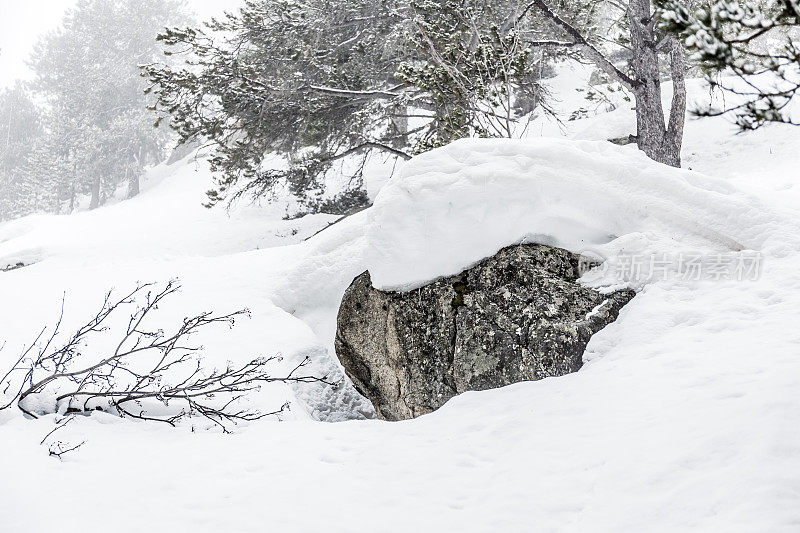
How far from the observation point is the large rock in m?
4.00

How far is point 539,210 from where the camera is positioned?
464cm

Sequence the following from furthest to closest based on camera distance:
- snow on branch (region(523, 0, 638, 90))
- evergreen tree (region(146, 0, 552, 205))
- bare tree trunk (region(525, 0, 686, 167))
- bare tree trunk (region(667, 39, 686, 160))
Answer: evergreen tree (region(146, 0, 552, 205)) < bare tree trunk (region(667, 39, 686, 160)) < bare tree trunk (region(525, 0, 686, 167)) < snow on branch (region(523, 0, 638, 90))

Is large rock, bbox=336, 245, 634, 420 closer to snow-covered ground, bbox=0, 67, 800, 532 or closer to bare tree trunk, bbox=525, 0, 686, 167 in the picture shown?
snow-covered ground, bbox=0, 67, 800, 532

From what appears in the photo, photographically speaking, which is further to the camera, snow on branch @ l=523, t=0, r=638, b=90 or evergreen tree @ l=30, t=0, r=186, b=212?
evergreen tree @ l=30, t=0, r=186, b=212

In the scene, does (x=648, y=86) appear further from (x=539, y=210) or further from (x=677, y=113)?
(x=539, y=210)

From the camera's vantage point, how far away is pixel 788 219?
4.42 metres

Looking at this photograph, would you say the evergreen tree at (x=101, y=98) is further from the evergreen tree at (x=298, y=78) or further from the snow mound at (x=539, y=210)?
the snow mound at (x=539, y=210)

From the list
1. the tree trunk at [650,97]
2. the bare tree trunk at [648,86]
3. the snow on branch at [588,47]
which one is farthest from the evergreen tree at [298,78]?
the tree trunk at [650,97]

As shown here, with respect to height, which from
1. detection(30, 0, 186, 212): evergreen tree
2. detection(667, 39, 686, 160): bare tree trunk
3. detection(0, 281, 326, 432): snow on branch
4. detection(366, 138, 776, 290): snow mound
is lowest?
detection(0, 281, 326, 432): snow on branch

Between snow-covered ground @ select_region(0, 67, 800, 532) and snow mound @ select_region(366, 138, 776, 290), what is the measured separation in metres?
0.02

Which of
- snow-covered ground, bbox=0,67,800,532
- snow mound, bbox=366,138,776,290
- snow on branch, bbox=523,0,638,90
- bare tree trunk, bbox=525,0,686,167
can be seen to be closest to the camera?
snow-covered ground, bbox=0,67,800,532

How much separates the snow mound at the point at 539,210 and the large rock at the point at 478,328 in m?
0.17

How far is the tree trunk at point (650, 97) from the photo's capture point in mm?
8461

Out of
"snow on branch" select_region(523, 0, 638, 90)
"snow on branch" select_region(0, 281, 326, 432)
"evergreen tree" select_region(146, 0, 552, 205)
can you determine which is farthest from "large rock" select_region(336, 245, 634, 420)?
"evergreen tree" select_region(146, 0, 552, 205)
